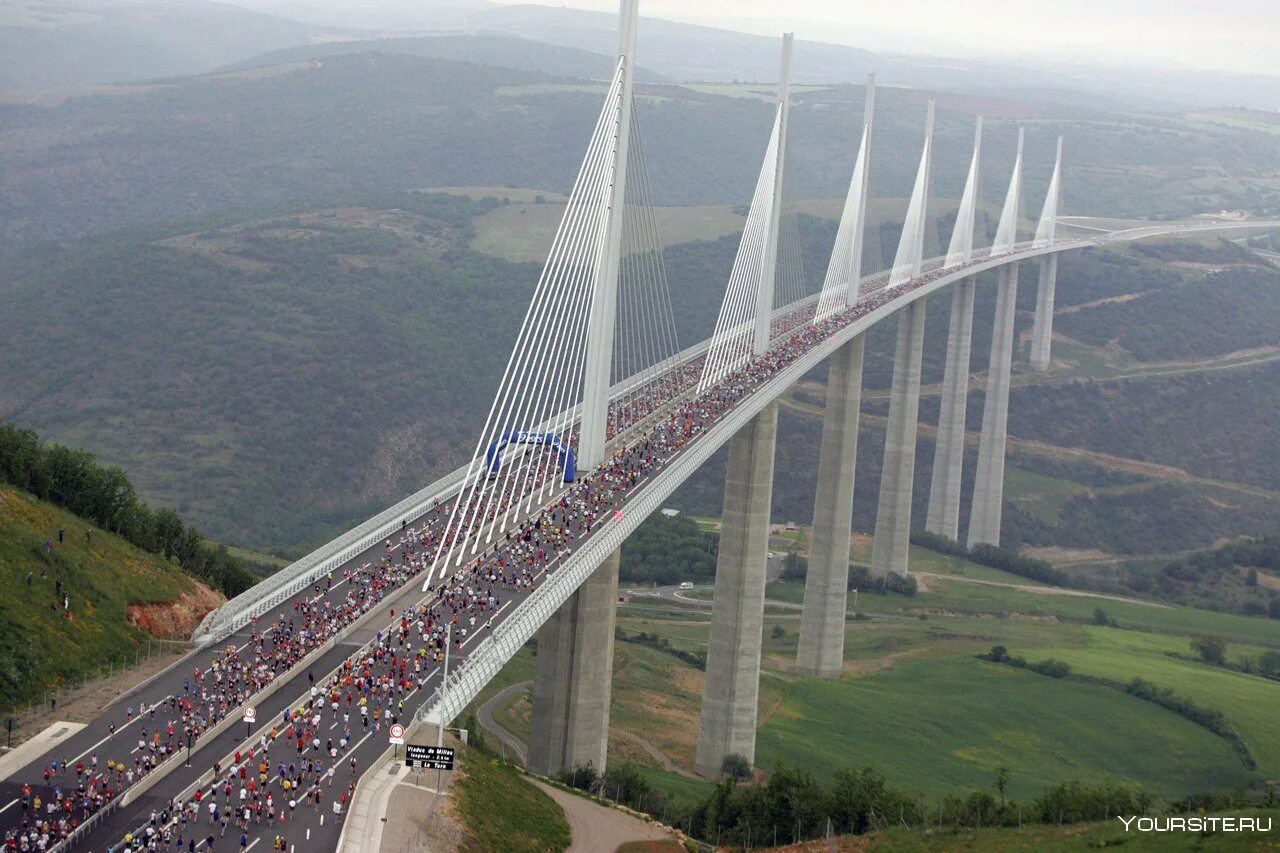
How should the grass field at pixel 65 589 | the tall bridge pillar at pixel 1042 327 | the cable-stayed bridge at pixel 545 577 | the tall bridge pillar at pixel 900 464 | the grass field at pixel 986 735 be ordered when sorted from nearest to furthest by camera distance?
1. the cable-stayed bridge at pixel 545 577
2. the grass field at pixel 65 589
3. the grass field at pixel 986 735
4. the tall bridge pillar at pixel 900 464
5. the tall bridge pillar at pixel 1042 327

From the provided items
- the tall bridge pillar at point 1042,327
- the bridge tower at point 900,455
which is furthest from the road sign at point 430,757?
the tall bridge pillar at point 1042,327

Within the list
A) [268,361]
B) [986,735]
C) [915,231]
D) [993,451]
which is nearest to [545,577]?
[986,735]

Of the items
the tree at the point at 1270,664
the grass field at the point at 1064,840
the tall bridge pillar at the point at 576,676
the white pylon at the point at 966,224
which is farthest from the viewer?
the white pylon at the point at 966,224

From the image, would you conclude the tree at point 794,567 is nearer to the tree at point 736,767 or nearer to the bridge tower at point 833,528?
the bridge tower at point 833,528

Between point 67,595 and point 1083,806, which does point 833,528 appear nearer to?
point 1083,806

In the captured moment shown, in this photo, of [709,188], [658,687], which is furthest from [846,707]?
[709,188]

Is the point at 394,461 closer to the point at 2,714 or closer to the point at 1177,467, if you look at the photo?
the point at 1177,467
